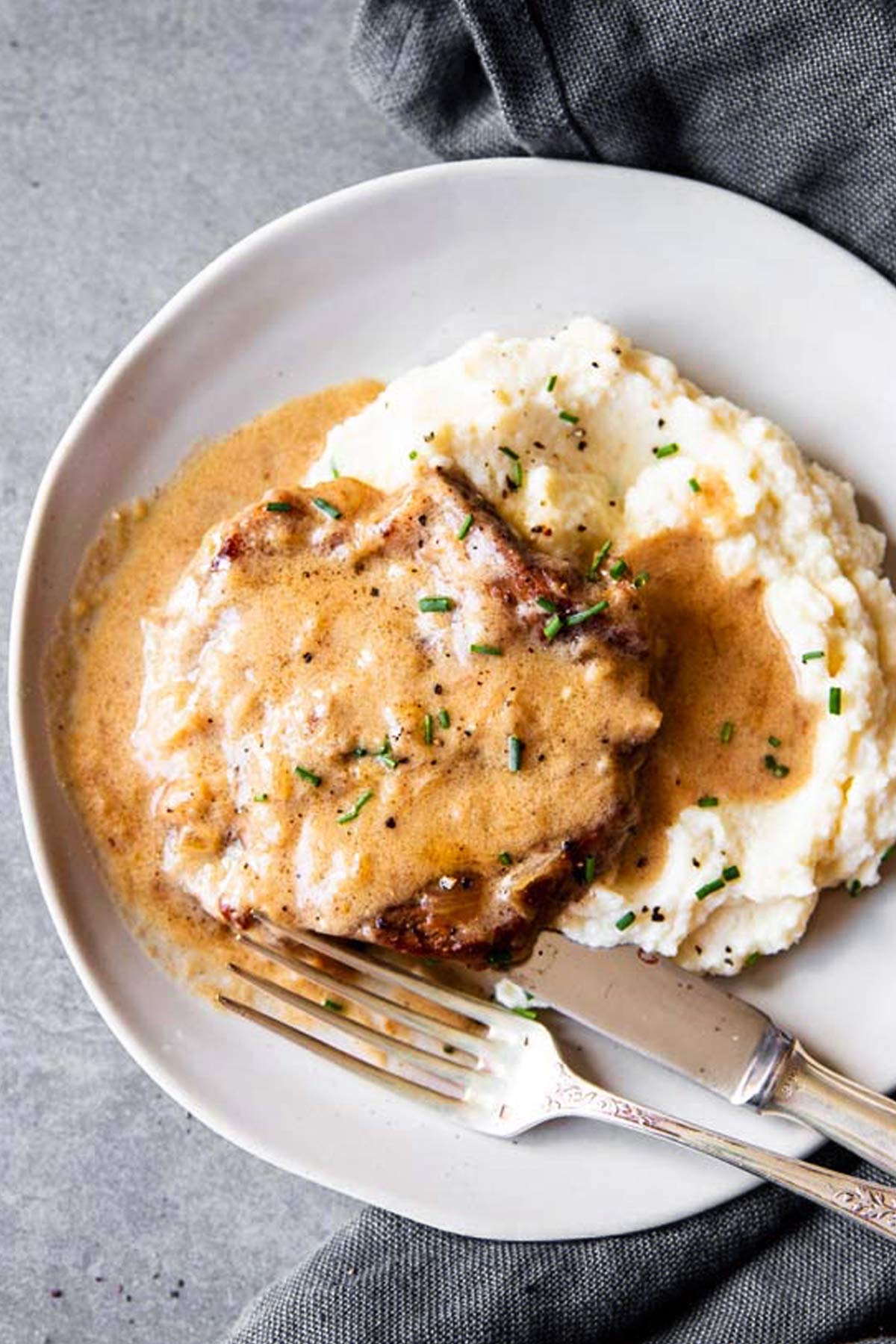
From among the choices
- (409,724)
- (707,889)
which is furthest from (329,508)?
(707,889)

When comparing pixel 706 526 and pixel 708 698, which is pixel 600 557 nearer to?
pixel 706 526

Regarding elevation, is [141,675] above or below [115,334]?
below

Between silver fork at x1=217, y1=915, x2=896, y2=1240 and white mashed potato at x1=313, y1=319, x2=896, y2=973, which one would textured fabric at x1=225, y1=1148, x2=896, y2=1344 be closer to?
silver fork at x1=217, y1=915, x2=896, y2=1240

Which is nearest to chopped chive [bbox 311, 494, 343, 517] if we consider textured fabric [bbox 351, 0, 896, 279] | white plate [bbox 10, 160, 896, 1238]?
white plate [bbox 10, 160, 896, 1238]

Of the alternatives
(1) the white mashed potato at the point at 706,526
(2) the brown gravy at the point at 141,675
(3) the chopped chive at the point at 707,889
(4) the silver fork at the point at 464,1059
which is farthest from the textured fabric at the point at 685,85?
(4) the silver fork at the point at 464,1059

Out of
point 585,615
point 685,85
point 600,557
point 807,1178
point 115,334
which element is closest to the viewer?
point 585,615

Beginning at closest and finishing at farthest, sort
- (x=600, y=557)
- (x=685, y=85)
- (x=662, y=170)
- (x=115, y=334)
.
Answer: (x=600, y=557) < (x=685, y=85) < (x=662, y=170) < (x=115, y=334)
